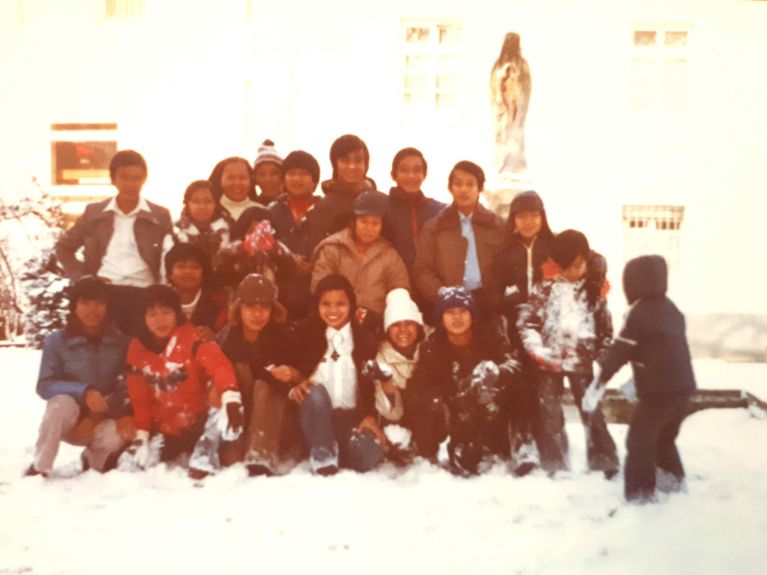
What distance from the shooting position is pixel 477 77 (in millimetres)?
2668

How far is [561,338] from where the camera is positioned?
252 centimetres

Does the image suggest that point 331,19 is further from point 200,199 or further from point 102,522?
point 102,522

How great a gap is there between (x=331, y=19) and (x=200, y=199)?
670 millimetres

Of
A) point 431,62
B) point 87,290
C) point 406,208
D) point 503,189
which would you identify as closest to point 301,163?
point 406,208

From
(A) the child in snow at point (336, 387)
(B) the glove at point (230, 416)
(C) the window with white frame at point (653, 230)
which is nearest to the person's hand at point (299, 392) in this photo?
(A) the child in snow at point (336, 387)

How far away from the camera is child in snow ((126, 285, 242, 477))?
2.57 meters

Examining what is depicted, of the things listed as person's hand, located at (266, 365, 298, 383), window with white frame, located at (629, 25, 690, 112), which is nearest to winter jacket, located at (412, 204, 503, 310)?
person's hand, located at (266, 365, 298, 383)

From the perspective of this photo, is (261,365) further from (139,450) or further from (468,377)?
(468,377)

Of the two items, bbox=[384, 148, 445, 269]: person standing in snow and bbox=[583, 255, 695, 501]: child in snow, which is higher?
bbox=[384, 148, 445, 269]: person standing in snow

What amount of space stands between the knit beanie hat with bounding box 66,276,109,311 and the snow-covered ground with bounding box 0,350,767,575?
47 cm

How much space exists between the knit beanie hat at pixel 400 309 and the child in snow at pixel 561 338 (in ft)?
0.99


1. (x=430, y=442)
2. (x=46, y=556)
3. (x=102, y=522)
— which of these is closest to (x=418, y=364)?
(x=430, y=442)

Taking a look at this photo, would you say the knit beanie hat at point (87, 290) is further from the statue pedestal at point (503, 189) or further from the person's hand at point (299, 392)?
the statue pedestal at point (503, 189)

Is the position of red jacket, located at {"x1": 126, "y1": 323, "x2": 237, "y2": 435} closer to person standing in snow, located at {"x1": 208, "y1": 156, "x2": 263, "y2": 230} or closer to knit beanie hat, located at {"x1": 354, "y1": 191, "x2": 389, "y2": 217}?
person standing in snow, located at {"x1": 208, "y1": 156, "x2": 263, "y2": 230}
